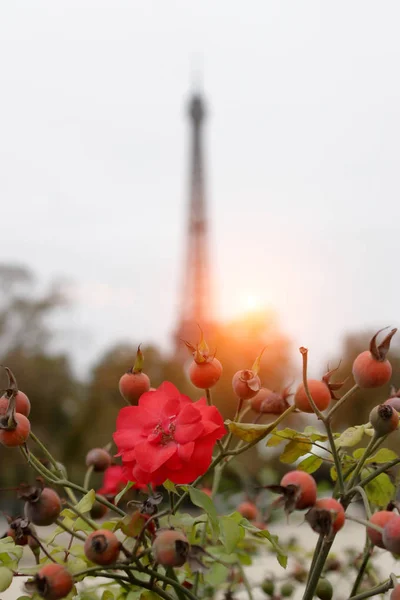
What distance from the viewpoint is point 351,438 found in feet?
2.19

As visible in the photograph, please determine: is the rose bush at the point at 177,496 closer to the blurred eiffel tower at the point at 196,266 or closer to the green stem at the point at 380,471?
the green stem at the point at 380,471

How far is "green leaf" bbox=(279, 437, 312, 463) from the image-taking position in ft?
2.19

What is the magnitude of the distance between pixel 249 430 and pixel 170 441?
0.07 meters

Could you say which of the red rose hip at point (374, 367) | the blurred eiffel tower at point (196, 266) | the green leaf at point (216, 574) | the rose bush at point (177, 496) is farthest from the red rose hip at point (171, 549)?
the blurred eiffel tower at point (196, 266)

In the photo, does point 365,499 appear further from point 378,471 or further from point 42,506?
point 42,506

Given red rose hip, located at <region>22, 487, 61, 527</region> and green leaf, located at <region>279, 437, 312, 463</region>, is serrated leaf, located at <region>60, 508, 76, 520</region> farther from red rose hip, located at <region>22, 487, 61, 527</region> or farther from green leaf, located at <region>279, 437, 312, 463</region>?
green leaf, located at <region>279, 437, 312, 463</region>

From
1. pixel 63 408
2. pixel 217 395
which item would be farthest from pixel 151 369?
pixel 63 408

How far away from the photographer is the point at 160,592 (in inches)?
22.8

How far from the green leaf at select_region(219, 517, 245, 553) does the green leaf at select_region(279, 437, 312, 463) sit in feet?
0.35

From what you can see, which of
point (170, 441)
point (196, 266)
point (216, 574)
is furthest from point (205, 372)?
point (196, 266)

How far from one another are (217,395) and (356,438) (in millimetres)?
7680

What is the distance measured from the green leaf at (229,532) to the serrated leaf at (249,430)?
0.07 meters

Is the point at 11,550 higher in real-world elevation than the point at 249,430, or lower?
lower

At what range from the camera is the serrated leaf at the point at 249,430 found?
574 millimetres
